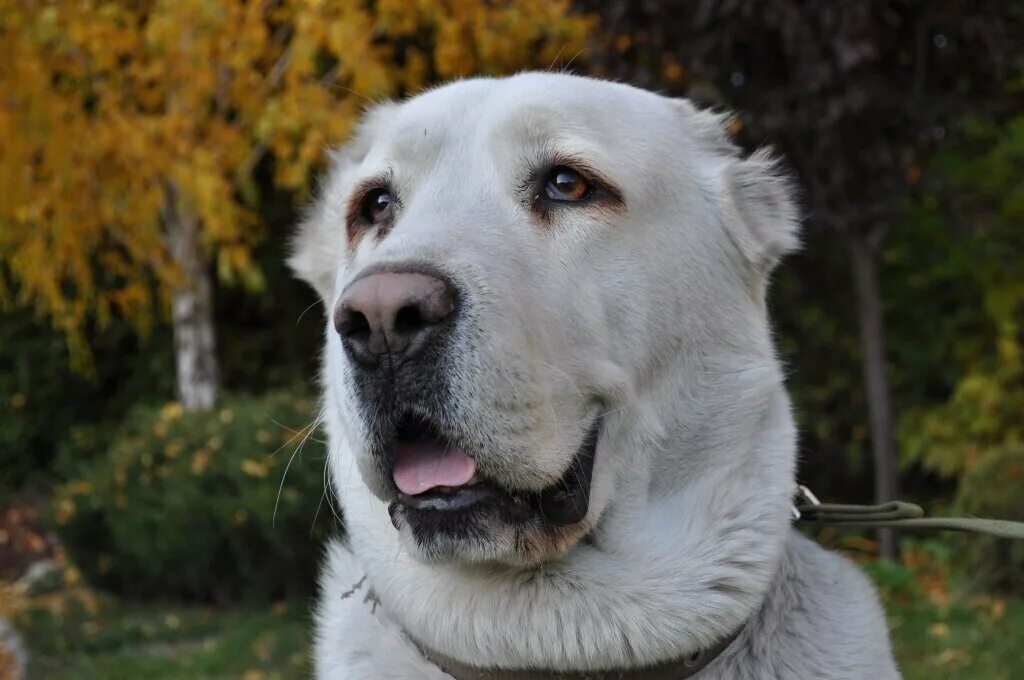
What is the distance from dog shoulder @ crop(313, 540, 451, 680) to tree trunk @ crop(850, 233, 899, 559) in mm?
4840

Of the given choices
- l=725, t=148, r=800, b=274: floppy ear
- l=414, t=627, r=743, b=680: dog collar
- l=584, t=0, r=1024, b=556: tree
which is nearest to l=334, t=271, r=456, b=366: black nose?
l=414, t=627, r=743, b=680: dog collar

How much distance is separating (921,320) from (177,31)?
18.8 feet

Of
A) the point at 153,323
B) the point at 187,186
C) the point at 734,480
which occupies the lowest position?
the point at 153,323

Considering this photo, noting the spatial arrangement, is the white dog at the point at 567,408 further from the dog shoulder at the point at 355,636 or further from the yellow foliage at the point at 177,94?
the yellow foliage at the point at 177,94

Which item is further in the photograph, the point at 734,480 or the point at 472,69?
the point at 472,69

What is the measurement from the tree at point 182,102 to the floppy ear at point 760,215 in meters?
3.95

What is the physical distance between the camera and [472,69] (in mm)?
7750

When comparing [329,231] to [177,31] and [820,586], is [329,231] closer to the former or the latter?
[820,586]

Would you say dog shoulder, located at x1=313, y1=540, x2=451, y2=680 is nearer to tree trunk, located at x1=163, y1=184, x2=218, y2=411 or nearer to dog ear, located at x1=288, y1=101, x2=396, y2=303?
dog ear, located at x1=288, y1=101, x2=396, y2=303

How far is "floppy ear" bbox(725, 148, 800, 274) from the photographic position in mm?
2410

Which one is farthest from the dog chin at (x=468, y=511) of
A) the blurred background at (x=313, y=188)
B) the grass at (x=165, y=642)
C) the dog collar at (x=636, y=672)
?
the grass at (x=165, y=642)

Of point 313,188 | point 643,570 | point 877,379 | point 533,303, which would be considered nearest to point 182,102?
point 313,188

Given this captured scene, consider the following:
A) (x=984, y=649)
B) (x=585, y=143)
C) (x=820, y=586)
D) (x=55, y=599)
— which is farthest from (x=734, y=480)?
(x=55, y=599)

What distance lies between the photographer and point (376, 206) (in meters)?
2.41
